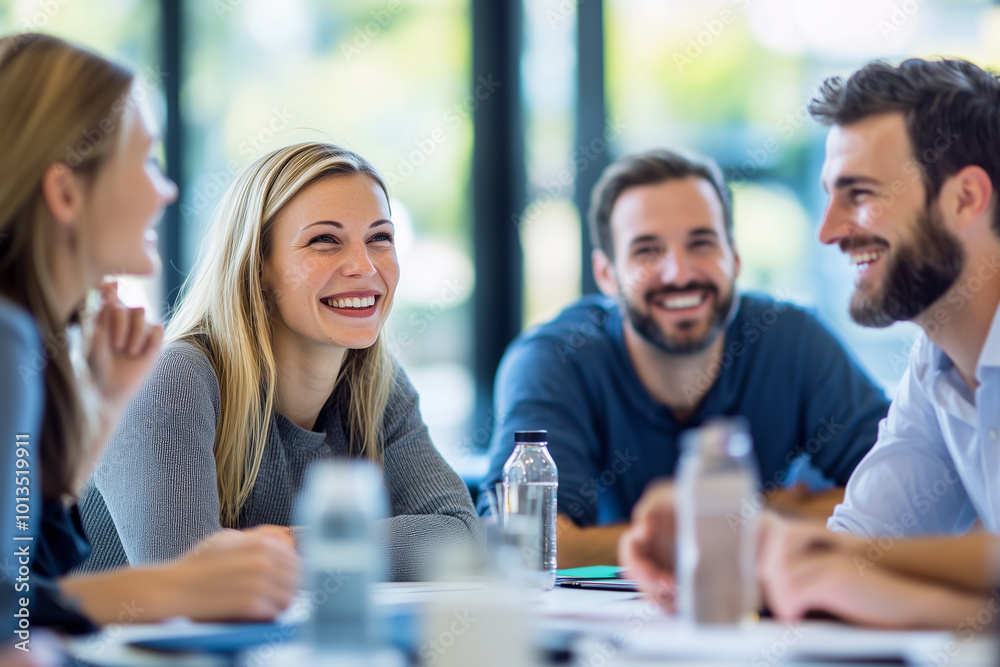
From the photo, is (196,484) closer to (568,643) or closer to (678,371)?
(568,643)

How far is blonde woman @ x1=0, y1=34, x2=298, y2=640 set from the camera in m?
1.09

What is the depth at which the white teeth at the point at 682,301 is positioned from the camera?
2574mm

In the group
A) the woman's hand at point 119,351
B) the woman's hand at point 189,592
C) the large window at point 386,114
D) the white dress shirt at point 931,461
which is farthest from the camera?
the large window at point 386,114

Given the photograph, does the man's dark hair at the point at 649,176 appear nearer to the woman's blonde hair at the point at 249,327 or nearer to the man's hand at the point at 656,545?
the woman's blonde hair at the point at 249,327

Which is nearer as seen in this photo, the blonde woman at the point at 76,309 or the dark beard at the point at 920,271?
the blonde woman at the point at 76,309

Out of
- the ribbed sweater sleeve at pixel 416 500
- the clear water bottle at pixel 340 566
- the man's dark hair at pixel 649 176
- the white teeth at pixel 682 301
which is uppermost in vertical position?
the man's dark hair at pixel 649 176

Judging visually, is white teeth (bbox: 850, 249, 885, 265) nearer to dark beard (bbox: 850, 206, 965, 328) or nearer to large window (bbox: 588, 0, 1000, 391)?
dark beard (bbox: 850, 206, 965, 328)

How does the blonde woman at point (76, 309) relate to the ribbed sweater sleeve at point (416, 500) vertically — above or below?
above

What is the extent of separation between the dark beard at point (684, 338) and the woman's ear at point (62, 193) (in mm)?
1633

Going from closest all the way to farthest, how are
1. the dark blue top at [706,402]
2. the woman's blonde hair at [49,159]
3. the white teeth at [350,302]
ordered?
1. the woman's blonde hair at [49,159]
2. the white teeth at [350,302]
3. the dark blue top at [706,402]

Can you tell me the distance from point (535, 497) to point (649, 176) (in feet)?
4.52

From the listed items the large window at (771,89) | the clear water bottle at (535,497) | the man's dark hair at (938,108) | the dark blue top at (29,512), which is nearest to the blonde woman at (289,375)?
the clear water bottle at (535,497)

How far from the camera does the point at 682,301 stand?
2.58 meters

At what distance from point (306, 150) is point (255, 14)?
2107 mm
